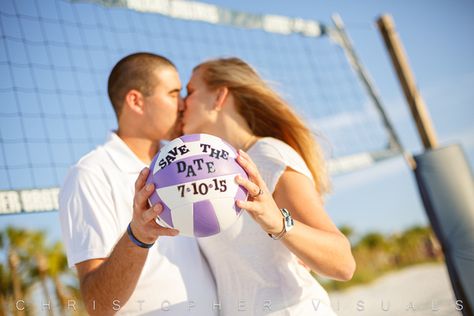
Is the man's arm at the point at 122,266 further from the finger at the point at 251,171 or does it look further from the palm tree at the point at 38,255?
the palm tree at the point at 38,255

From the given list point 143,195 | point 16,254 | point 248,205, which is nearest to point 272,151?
point 248,205

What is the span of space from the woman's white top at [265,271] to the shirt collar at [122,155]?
2.09 feet

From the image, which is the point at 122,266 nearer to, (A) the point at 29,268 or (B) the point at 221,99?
(B) the point at 221,99

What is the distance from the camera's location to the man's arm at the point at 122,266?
6.05 ft

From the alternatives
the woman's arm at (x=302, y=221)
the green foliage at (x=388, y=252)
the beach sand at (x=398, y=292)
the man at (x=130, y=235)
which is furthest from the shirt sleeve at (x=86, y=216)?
the green foliage at (x=388, y=252)

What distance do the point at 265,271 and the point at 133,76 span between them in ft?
4.87

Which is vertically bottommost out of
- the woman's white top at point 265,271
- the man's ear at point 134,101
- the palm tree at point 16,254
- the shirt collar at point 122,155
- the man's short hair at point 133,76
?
the palm tree at point 16,254

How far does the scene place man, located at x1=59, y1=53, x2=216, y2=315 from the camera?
6.78 feet

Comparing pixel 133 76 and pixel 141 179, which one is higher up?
pixel 133 76

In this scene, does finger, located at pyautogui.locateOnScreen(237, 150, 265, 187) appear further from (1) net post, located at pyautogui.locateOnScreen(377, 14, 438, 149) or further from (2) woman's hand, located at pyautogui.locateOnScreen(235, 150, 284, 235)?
(1) net post, located at pyautogui.locateOnScreen(377, 14, 438, 149)

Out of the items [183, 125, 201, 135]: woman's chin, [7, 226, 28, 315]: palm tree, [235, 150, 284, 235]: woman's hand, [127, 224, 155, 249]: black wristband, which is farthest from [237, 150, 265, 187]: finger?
[7, 226, 28, 315]: palm tree

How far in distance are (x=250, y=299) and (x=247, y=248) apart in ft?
0.71

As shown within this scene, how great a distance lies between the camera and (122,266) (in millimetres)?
2078

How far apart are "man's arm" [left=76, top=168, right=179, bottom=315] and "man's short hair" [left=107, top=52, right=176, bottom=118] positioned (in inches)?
47.0
